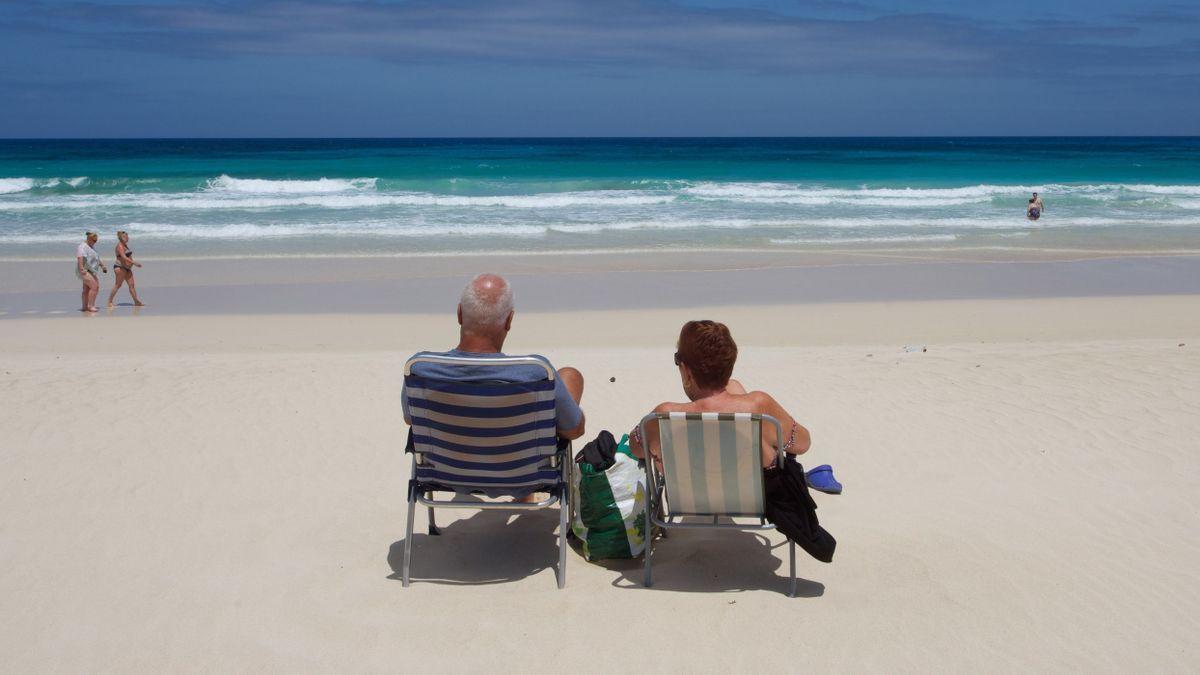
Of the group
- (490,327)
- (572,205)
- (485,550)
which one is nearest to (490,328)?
(490,327)

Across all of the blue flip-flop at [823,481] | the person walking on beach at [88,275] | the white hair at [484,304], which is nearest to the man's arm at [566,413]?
the white hair at [484,304]

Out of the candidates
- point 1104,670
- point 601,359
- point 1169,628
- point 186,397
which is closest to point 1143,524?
point 1169,628

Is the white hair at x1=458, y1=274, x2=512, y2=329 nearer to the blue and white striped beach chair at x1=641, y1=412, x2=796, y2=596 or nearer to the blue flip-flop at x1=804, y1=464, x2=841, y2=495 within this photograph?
the blue and white striped beach chair at x1=641, y1=412, x2=796, y2=596

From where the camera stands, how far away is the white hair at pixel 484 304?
151 inches

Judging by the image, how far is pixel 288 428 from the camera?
614cm

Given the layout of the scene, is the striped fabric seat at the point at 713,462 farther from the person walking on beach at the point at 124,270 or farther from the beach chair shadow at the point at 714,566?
the person walking on beach at the point at 124,270

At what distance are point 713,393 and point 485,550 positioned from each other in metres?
1.30

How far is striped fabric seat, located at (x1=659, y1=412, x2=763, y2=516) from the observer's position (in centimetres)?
361

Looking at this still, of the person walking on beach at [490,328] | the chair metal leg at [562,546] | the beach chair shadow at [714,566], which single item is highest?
the person walking on beach at [490,328]

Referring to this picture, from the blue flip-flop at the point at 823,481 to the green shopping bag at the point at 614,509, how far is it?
773 millimetres

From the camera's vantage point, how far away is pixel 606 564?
13.8 ft

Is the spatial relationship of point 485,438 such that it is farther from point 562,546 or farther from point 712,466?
point 712,466

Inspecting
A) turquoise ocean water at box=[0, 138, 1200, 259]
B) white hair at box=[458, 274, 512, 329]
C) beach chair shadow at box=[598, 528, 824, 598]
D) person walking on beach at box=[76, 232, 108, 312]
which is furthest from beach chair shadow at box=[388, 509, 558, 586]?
turquoise ocean water at box=[0, 138, 1200, 259]

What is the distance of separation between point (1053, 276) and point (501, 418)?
1244 centimetres
